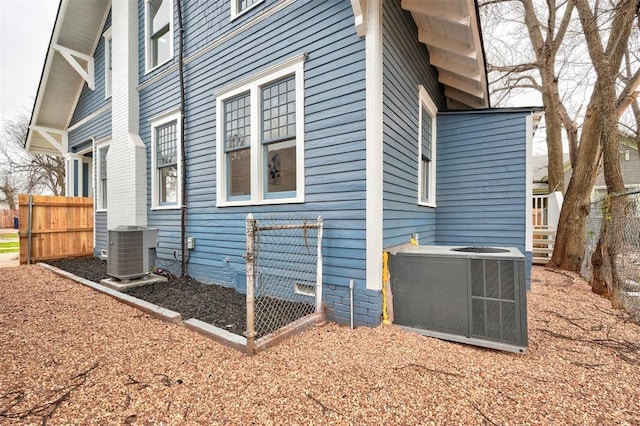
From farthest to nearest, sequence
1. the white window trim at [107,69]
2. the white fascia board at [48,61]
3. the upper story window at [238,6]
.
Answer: the white window trim at [107,69] < the white fascia board at [48,61] < the upper story window at [238,6]

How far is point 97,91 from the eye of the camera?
8.52 meters

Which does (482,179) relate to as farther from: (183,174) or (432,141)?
(183,174)

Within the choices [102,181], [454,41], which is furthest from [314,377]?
[102,181]

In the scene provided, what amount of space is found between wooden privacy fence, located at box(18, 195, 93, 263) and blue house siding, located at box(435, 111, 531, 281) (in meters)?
9.56

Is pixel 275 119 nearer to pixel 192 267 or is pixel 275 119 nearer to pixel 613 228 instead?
pixel 192 267

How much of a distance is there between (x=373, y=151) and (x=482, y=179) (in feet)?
11.7

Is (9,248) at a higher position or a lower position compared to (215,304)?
lower

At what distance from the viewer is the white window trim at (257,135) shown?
3979 millimetres

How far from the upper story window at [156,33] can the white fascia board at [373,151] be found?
516 centimetres

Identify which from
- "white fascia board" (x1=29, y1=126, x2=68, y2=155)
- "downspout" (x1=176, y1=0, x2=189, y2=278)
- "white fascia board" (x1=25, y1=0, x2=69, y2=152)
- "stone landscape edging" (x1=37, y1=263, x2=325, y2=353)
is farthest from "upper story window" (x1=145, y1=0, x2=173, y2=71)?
"white fascia board" (x1=29, y1=126, x2=68, y2=155)

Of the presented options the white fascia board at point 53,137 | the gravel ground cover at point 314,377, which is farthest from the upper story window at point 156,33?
the white fascia board at point 53,137

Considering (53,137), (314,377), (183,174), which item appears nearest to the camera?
(314,377)

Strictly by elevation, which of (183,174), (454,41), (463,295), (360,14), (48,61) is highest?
(48,61)

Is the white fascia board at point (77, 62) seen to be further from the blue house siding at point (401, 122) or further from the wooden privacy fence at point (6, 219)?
the wooden privacy fence at point (6, 219)
